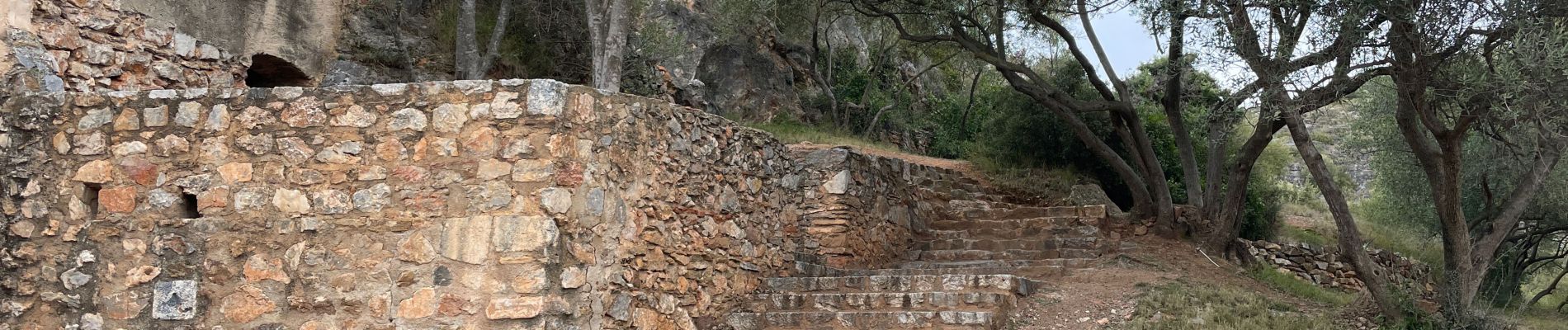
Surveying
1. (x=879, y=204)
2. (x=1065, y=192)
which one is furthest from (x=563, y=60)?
(x=1065, y=192)

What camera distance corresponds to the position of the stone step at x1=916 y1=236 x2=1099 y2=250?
11992 mm

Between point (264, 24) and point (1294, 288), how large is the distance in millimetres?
9690

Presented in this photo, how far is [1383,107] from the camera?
42.9 ft

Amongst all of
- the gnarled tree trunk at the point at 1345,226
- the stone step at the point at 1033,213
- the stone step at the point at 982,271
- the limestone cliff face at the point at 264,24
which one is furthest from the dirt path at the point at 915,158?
the gnarled tree trunk at the point at 1345,226

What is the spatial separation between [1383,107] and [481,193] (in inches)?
430

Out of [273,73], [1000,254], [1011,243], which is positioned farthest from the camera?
→ [1011,243]

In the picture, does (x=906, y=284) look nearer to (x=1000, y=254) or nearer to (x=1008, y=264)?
(x=1008, y=264)

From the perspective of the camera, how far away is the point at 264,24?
10.3 m

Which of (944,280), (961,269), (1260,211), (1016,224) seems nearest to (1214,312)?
(944,280)

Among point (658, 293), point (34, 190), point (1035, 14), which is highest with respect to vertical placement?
point (1035, 14)

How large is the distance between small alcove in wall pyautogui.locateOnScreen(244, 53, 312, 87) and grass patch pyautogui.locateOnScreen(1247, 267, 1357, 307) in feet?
30.2

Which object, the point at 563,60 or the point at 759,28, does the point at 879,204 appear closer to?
the point at 563,60

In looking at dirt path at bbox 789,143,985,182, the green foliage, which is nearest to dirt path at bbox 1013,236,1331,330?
dirt path at bbox 789,143,985,182

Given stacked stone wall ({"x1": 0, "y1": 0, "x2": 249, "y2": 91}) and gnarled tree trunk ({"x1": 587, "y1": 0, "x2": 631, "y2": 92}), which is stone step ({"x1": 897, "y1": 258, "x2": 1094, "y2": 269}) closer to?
gnarled tree trunk ({"x1": 587, "y1": 0, "x2": 631, "y2": 92})
